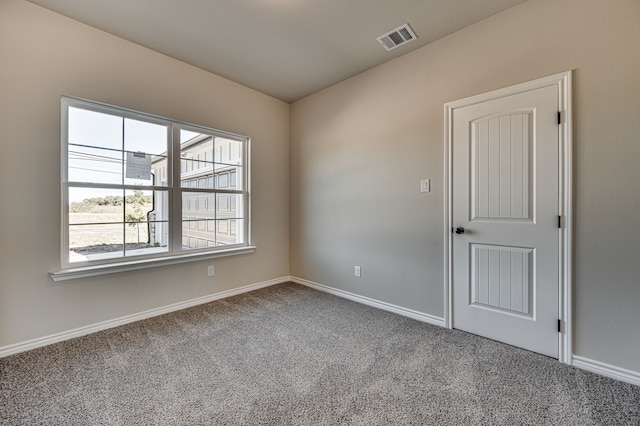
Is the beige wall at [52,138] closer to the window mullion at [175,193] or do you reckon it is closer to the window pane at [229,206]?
the window mullion at [175,193]

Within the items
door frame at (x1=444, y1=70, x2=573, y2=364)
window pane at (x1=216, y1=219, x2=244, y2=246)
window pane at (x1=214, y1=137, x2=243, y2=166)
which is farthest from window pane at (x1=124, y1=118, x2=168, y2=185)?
door frame at (x1=444, y1=70, x2=573, y2=364)

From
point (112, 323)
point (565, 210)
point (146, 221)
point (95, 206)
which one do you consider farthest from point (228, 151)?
point (565, 210)

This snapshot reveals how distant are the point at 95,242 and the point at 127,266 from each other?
345 mm

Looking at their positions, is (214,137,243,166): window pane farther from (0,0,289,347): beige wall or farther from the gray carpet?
the gray carpet

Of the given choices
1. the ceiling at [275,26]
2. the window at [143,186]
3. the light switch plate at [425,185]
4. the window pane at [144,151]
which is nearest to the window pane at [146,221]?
the window at [143,186]

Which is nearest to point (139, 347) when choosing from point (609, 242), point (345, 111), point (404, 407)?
point (404, 407)

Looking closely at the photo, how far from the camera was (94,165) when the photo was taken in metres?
2.43

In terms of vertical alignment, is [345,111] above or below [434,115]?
above

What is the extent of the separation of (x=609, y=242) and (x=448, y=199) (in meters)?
1.06

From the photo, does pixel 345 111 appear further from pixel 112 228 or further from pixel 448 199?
pixel 112 228

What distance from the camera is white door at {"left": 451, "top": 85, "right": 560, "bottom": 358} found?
6.49 feet

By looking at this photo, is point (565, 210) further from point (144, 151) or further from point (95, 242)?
point (95, 242)

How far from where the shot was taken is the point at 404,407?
1502 millimetres

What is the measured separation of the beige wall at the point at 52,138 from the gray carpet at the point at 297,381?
0.30 m
